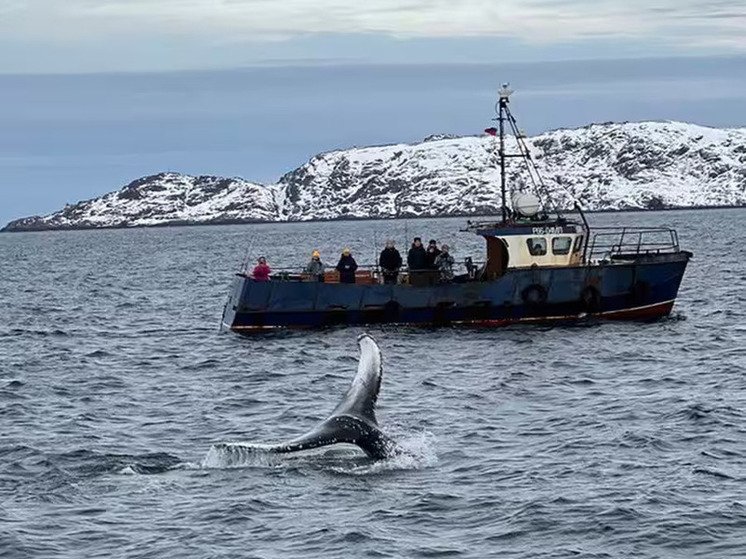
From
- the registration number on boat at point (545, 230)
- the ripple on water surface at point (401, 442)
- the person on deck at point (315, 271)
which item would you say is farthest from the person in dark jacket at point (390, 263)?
the registration number on boat at point (545, 230)

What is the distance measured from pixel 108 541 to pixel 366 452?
4986 millimetres

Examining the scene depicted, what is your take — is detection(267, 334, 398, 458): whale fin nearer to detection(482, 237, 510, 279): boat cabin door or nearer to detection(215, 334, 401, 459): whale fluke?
detection(215, 334, 401, 459): whale fluke

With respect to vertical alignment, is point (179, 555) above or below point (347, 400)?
below

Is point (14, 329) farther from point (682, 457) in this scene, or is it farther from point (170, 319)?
point (682, 457)

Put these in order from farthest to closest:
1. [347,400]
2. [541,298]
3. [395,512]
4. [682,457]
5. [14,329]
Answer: [14,329], [541,298], [682,457], [347,400], [395,512]

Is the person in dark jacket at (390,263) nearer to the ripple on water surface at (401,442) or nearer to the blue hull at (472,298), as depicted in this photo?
the blue hull at (472,298)

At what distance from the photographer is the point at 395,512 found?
20.8 metres

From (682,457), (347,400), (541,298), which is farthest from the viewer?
(541,298)

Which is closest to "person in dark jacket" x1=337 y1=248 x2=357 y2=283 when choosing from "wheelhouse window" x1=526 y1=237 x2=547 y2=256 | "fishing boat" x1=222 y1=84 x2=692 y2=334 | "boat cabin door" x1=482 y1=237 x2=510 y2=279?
"fishing boat" x1=222 y1=84 x2=692 y2=334

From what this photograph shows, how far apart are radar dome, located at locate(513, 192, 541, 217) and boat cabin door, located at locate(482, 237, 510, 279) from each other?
4.91 feet

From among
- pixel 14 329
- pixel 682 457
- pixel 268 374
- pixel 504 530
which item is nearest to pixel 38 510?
pixel 504 530

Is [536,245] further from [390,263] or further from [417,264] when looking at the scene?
[390,263]

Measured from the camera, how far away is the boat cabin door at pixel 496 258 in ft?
152

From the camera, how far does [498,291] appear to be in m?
45.9
